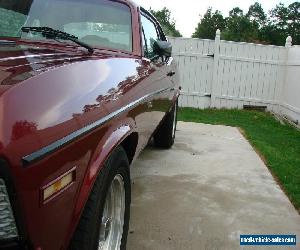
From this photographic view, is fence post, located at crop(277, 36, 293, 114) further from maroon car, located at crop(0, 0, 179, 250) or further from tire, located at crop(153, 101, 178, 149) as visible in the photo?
maroon car, located at crop(0, 0, 179, 250)

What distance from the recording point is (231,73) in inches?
437

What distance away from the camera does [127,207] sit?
2785 mm

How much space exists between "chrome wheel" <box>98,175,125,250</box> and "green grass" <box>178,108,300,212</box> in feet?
7.13

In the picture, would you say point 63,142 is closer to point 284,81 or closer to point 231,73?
point 231,73

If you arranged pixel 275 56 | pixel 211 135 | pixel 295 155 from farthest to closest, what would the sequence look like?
pixel 275 56 < pixel 211 135 < pixel 295 155

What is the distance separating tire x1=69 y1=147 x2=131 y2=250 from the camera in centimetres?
201

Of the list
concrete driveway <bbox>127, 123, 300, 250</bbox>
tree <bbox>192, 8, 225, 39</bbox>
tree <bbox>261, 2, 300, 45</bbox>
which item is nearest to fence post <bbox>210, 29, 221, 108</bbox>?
concrete driveway <bbox>127, 123, 300, 250</bbox>

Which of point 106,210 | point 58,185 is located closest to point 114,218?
point 106,210

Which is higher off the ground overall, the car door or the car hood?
the car hood

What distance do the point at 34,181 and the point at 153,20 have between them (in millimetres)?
4215

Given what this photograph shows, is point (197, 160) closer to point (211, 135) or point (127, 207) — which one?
point (211, 135)

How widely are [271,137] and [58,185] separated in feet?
22.0

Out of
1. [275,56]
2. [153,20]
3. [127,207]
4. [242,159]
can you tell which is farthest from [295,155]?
[275,56]

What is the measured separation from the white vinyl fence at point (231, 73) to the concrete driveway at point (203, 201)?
5118 mm
